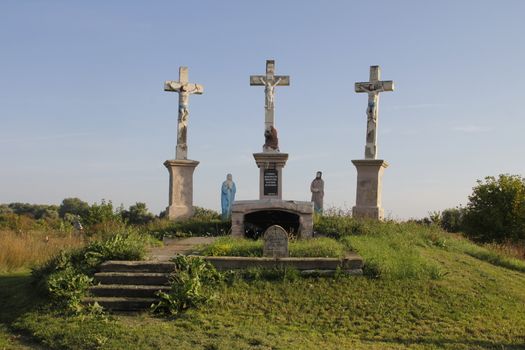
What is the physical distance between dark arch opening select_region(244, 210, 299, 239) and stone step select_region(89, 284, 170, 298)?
253 inches

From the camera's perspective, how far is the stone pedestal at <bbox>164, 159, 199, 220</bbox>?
19.2 meters

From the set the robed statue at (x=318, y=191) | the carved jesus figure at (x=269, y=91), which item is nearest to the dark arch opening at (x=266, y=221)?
the robed statue at (x=318, y=191)

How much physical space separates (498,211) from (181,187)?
662 inches

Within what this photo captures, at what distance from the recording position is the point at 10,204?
72.1 meters

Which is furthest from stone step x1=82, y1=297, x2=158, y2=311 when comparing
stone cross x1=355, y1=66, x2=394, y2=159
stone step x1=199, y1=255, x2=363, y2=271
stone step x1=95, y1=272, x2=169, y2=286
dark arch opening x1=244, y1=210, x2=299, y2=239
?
stone cross x1=355, y1=66, x2=394, y2=159

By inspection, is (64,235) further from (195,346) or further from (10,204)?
(10,204)

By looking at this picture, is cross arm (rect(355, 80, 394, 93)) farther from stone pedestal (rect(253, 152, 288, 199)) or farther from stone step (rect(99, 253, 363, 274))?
stone step (rect(99, 253, 363, 274))

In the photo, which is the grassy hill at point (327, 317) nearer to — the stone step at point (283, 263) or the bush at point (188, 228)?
the stone step at point (283, 263)

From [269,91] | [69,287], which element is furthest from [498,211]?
[69,287]

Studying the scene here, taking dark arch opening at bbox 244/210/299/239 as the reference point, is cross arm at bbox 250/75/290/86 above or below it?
above

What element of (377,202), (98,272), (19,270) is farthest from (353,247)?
(19,270)

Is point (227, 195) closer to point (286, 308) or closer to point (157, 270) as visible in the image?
point (157, 270)

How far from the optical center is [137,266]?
404 inches

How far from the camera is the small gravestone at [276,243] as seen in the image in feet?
35.1
